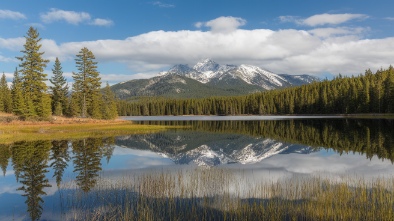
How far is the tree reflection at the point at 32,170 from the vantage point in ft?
55.7

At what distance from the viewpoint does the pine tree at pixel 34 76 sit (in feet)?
245

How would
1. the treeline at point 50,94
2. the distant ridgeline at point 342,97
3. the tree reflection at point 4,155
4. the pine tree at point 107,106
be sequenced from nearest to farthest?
the tree reflection at point 4,155 → the treeline at point 50,94 → the pine tree at point 107,106 → the distant ridgeline at point 342,97

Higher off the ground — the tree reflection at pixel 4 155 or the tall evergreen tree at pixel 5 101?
the tall evergreen tree at pixel 5 101

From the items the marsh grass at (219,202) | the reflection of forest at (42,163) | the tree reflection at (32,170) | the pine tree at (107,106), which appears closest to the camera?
the marsh grass at (219,202)

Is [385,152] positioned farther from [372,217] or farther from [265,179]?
[372,217]

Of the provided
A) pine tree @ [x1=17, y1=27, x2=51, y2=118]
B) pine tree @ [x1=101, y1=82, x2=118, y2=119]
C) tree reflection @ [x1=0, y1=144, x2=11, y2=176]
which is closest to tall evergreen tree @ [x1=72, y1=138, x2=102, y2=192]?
tree reflection @ [x1=0, y1=144, x2=11, y2=176]

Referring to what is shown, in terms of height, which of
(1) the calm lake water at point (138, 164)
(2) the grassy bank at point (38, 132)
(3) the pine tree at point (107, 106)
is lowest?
(1) the calm lake water at point (138, 164)

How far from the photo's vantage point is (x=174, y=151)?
4112cm

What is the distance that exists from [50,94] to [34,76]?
95.6ft

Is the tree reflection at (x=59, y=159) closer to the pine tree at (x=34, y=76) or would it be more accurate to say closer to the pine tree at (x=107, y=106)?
the pine tree at (x=34, y=76)

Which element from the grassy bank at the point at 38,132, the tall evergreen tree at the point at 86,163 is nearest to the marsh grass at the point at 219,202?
the tall evergreen tree at the point at 86,163

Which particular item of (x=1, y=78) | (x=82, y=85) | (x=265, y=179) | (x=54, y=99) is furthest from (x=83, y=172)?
(x=1, y=78)

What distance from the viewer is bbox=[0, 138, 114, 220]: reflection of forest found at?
63.7ft

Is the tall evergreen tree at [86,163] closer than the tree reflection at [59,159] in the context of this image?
Yes
